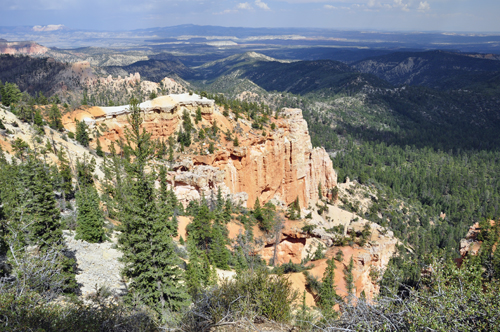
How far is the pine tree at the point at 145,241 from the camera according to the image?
60.6ft

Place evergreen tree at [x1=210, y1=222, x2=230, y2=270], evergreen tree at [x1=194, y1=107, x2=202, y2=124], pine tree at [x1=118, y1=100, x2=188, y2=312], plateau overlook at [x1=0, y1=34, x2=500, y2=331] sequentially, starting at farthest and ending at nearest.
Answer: evergreen tree at [x1=194, y1=107, x2=202, y2=124], evergreen tree at [x1=210, y1=222, x2=230, y2=270], pine tree at [x1=118, y1=100, x2=188, y2=312], plateau overlook at [x1=0, y1=34, x2=500, y2=331]

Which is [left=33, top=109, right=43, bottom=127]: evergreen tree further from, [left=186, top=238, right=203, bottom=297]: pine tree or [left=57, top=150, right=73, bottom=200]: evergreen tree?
[left=186, top=238, right=203, bottom=297]: pine tree

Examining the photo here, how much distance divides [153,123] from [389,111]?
177 m

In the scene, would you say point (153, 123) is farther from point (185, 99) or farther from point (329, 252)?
point (329, 252)

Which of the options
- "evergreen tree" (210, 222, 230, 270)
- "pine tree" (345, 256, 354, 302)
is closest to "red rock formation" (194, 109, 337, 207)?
"evergreen tree" (210, 222, 230, 270)

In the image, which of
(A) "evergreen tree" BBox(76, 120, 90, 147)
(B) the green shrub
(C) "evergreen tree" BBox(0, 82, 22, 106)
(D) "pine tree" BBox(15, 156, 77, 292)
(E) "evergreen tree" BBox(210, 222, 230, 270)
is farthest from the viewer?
(C) "evergreen tree" BBox(0, 82, 22, 106)

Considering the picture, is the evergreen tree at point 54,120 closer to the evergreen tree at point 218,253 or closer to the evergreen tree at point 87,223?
the evergreen tree at point 87,223

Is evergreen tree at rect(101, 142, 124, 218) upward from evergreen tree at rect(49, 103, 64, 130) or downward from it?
downward

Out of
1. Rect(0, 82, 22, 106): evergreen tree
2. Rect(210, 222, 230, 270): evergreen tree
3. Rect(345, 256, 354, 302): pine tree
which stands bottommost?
Rect(345, 256, 354, 302): pine tree

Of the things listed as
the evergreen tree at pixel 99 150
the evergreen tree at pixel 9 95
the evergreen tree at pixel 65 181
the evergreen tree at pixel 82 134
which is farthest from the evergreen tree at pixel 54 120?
the evergreen tree at pixel 65 181

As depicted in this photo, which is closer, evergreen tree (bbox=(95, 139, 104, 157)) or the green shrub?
the green shrub

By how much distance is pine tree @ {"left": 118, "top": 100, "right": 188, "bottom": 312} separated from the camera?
18.5 meters

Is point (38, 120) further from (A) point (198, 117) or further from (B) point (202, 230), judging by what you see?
(B) point (202, 230)

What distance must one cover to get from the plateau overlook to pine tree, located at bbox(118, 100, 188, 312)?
0.12 meters
